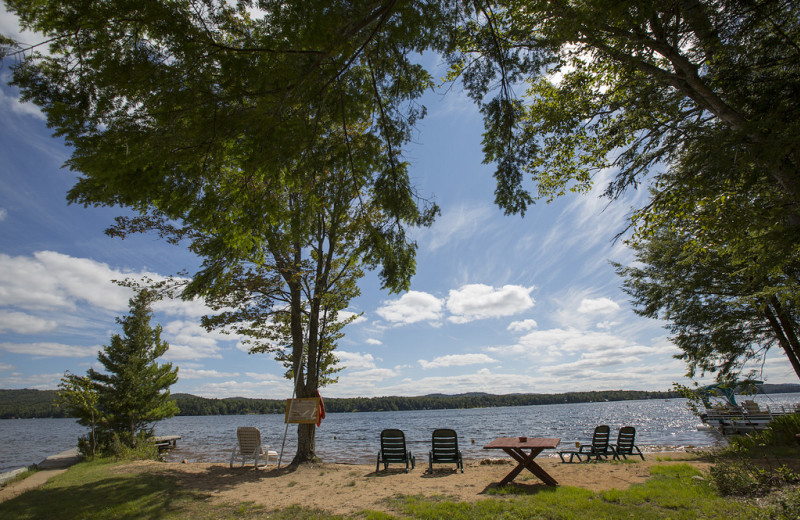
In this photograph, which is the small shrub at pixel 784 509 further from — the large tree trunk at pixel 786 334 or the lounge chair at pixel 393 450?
the large tree trunk at pixel 786 334

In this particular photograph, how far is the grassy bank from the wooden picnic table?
34cm

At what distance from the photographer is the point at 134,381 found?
57.0ft

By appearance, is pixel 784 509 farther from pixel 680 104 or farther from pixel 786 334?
pixel 786 334

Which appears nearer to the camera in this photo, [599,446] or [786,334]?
[599,446]

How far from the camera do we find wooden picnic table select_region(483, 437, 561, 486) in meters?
6.55

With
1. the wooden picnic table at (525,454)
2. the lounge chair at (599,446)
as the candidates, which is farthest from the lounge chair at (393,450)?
→ the lounge chair at (599,446)

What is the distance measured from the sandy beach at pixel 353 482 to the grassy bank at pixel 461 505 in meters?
0.35

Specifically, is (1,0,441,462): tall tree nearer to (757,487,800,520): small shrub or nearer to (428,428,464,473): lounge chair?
(757,487,800,520): small shrub

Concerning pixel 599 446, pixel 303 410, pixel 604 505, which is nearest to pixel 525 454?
pixel 604 505

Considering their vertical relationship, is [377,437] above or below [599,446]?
below

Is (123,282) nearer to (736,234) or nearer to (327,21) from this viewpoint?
(327,21)

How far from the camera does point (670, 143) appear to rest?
6305 mm

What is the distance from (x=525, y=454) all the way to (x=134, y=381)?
1818 centimetres

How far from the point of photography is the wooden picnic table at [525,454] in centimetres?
655
